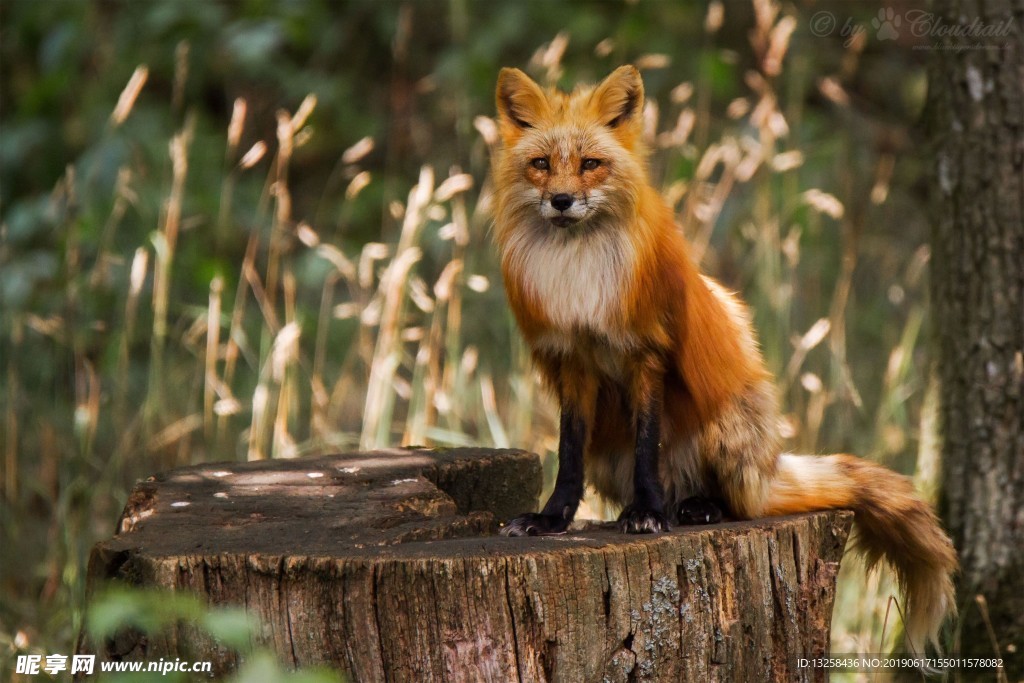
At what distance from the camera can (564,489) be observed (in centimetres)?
380

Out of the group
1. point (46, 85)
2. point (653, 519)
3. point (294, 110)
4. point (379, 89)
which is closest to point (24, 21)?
point (46, 85)

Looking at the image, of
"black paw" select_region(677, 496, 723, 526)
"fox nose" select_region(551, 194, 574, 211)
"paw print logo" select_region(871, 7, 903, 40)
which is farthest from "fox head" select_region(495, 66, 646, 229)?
"paw print logo" select_region(871, 7, 903, 40)

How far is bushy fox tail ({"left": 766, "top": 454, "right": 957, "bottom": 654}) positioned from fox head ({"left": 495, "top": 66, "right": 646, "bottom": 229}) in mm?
1209

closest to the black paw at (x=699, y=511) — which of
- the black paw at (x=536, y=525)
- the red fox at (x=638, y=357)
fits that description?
the red fox at (x=638, y=357)

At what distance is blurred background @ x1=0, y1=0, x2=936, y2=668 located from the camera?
5.41 metres

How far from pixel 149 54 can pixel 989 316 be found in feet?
20.3

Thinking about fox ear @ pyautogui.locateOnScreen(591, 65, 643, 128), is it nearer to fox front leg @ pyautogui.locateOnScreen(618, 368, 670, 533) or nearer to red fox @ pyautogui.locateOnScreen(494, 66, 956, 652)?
red fox @ pyautogui.locateOnScreen(494, 66, 956, 652)

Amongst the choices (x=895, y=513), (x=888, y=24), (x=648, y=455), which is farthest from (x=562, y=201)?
(x=888, y=24)

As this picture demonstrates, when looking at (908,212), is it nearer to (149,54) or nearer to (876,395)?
(876,395)

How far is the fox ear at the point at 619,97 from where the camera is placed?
150 inches

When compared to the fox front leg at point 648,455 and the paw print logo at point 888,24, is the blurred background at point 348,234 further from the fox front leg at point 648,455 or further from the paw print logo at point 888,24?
the fox front leg at point 648,455

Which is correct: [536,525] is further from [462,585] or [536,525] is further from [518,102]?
[518,102]

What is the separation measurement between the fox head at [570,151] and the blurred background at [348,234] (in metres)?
1.08

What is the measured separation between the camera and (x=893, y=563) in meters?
4.07
